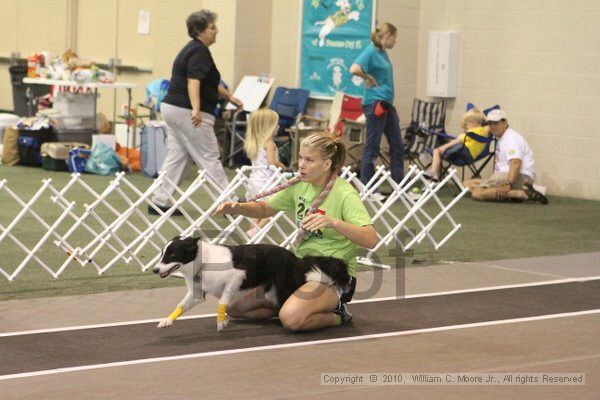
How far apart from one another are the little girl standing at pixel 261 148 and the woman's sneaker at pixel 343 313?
248 centimetres

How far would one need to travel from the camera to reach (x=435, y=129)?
12156 millimetres

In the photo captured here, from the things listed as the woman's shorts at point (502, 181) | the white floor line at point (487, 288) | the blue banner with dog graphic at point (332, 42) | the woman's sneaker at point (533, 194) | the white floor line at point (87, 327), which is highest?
the blue banner with dog graphic at point (332, 42)

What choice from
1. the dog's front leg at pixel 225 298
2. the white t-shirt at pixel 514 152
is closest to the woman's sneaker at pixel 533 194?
the white t-shirt at pixel 514 152

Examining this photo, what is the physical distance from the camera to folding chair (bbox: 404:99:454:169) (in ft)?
39.3

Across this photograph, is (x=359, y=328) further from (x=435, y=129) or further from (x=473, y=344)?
(x=435, y=129)

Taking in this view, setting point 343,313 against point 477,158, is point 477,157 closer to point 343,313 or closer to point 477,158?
point 477,158

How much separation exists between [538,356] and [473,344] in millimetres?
342

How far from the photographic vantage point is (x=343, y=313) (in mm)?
5461

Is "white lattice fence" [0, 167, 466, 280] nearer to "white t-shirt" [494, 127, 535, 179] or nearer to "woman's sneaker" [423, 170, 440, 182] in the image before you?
"woman's sneaker" [423, 170, 440, 182]

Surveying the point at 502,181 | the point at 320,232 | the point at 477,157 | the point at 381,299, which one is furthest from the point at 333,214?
the point at 477,157

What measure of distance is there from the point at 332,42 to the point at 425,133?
1716mm

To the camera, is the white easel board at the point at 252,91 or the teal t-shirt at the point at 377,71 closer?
the teal t-shirt at the point at 377,71

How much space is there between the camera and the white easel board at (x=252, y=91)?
13.2 metres

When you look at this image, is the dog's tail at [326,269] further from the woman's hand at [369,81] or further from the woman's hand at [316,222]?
the woman's hand at [369,81]
